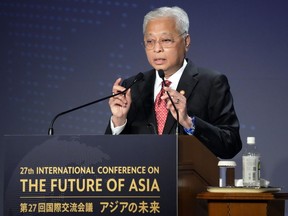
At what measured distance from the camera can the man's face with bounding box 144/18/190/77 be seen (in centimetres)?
342

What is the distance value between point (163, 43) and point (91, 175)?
113 centimetres

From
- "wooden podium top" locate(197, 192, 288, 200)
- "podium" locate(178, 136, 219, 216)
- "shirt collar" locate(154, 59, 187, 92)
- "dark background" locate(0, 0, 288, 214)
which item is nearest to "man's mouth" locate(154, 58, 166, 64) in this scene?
"shirt collar" locate(154, 59, 187, 92)

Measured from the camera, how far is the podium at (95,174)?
2.46 metres

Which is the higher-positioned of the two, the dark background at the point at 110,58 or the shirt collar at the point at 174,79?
the dark background at the point at 110,58

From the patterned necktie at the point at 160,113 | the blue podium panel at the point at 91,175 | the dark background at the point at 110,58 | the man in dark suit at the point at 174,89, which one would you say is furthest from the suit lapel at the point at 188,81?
the dark background at the point at 110,58

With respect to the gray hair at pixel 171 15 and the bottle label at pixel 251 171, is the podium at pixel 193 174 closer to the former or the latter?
the bottle label at pixel 251 171

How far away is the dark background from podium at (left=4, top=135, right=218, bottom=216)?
2177 mm

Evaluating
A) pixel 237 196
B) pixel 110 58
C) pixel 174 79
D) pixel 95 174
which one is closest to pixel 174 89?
pixel 174 79

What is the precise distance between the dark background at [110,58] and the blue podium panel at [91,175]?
7.15 ft

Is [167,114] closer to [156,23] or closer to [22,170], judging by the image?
[156,23]

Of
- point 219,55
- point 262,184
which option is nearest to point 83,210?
point 262,184

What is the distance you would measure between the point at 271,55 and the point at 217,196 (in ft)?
7.10

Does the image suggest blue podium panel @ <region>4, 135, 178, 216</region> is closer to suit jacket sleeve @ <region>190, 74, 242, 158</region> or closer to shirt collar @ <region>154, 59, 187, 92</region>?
suit jacket sleeve @ <region>190, 74, 242, 158</region>

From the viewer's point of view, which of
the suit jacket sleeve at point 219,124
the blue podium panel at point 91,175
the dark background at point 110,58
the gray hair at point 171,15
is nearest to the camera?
the blue podium panel at point 91,175
